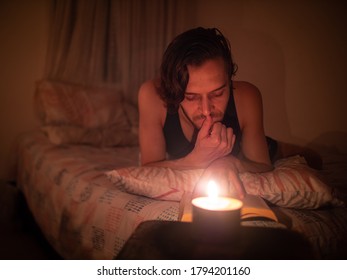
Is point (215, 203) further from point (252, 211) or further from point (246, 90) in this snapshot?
point (246, 90)

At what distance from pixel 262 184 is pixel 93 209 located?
52cm

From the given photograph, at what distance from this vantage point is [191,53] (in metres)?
1.01

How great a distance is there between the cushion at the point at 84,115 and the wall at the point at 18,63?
12cm

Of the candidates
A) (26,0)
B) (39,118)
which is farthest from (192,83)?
(39,118)

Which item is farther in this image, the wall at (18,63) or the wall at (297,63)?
the wall at (18,63)

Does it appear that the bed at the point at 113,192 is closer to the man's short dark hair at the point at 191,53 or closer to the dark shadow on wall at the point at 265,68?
the dark shadow on wall at the point at 265,68

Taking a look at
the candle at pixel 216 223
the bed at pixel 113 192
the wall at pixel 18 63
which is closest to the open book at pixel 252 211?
the bed at pixel 113 192

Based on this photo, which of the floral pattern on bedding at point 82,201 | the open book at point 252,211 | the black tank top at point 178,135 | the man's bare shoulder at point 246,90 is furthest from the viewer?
the black tank top at point 178,135

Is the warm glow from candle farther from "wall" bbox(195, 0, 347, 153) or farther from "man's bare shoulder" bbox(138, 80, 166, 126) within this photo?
"man's bare shoulder" bbox(138, 80, 166, 126)

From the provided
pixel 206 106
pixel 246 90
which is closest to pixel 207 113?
pixel 206 106

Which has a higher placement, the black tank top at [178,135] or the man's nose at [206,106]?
the man's nose at [206,106]

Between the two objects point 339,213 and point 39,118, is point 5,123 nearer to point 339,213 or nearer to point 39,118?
point 39,118

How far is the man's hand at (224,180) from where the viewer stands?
Result: 0.81 metres
